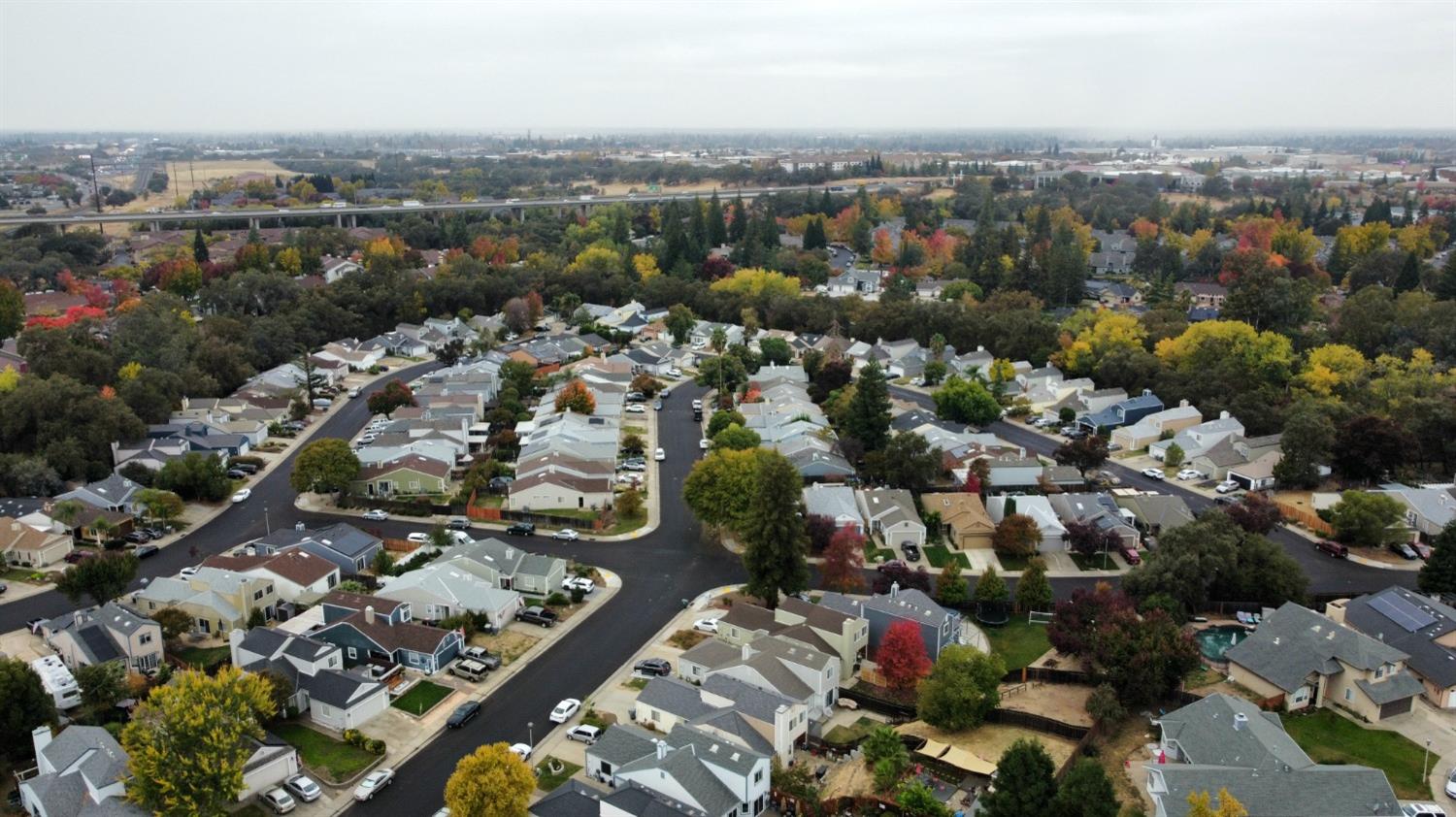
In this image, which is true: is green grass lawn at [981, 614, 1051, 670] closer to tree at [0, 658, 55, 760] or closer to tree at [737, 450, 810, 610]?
tree at [737, 450, 810, 610]

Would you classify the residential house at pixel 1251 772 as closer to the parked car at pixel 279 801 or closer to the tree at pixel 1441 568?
the tree at pixel 1441 568

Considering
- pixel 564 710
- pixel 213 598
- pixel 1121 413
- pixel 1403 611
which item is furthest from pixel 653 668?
pixel 1121 413

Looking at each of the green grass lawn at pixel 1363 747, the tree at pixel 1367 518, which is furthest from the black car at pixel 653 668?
the tree at pixel 1367 518

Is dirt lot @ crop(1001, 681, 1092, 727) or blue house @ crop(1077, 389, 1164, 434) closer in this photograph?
dirt lot @ crop(1001, 681, 1092, 727)

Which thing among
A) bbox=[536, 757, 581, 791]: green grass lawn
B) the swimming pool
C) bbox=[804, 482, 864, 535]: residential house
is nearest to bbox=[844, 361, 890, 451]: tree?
bbox=[804, 482, 864, 535]: residential house

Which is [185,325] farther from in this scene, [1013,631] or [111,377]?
[1013,631]

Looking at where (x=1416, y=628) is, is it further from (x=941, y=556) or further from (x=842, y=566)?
(x=842, y=566)

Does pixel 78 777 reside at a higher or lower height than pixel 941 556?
higher
